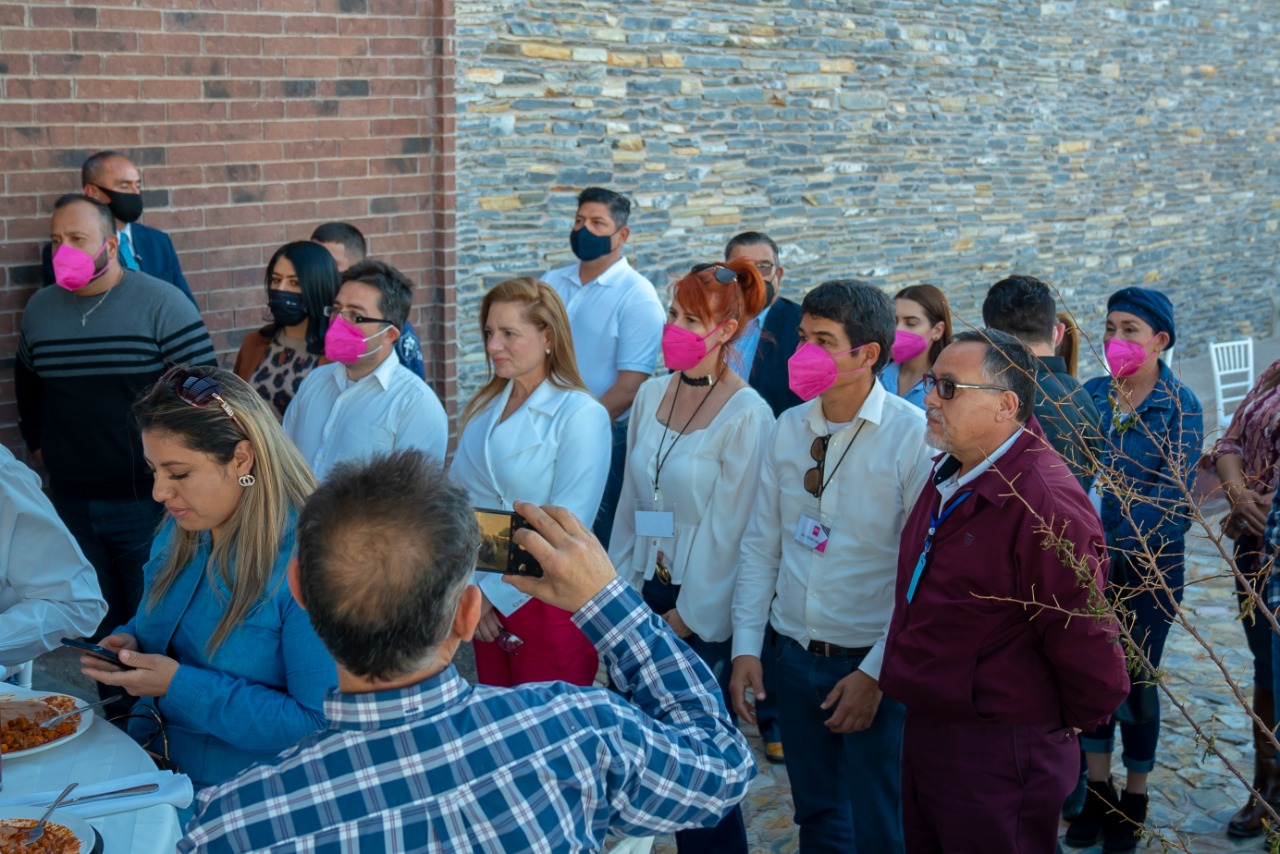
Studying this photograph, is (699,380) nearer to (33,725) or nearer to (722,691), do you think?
(722,691)

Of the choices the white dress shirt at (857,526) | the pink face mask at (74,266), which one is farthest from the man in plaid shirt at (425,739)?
the pink face mask at (74,266)

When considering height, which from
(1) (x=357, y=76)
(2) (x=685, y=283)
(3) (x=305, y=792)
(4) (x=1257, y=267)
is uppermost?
(1) (x=357, y=76)

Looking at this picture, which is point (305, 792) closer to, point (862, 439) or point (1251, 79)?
point (862, 439)

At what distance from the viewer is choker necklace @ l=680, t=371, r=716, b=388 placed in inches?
151

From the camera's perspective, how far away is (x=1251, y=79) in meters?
13.3

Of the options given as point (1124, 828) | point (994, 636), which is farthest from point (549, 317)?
point (1124, 828)

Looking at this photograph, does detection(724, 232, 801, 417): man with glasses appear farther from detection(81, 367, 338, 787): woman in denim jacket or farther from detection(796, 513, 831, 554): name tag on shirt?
detection(81, 367, 338, 787): woman in denim jacket

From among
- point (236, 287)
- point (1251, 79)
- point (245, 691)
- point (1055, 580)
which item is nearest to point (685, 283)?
point (1055, 580)

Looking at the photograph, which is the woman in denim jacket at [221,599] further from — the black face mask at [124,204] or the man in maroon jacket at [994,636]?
the black face mask at [124,204]

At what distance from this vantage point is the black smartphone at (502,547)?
1823mm

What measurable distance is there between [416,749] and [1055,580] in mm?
1685

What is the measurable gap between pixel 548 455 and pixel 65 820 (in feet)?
5.99

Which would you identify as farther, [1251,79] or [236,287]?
[1251,79]

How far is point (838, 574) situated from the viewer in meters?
3.38
